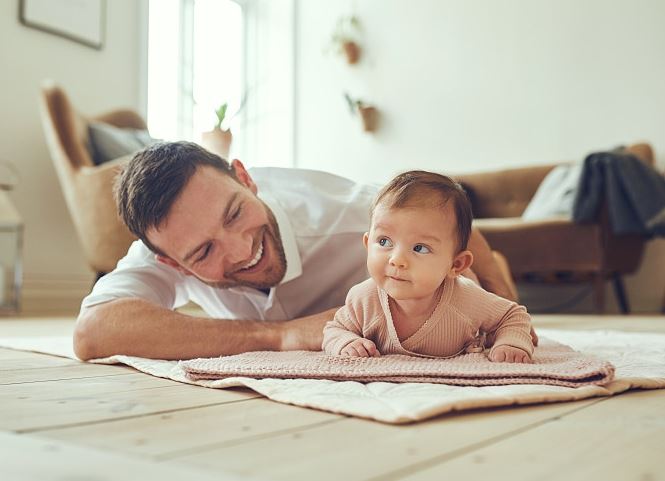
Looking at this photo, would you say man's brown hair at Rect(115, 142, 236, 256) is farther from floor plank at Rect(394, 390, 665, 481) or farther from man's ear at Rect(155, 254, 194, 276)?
floor plank at Rect(394, 390, 665, 481)

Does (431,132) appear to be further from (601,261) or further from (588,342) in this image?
(588,342)

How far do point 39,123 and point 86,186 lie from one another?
0.91 m

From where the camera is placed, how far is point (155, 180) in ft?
4.65

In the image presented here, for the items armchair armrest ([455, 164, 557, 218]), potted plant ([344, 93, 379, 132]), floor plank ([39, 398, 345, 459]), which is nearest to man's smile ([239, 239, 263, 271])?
floor plank ([39, 398, 345, 459])

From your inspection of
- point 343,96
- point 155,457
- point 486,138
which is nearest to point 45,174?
point 343,96

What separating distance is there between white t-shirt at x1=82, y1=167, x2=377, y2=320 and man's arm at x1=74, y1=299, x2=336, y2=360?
165 millimetres

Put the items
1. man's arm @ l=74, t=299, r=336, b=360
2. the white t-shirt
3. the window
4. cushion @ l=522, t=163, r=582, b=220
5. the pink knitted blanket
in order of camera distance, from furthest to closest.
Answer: the window, cushion @ l=522, t=163, r=582, b=220, the white t-shirt, man's arm @ l=74, t=299, r=336, b=360, the pink knitted blanket

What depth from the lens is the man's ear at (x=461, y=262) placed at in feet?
4.06

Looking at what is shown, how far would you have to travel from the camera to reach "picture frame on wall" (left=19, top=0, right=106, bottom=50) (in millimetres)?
3744

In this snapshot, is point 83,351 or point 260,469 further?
point 83,351

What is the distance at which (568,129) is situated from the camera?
14.9ft

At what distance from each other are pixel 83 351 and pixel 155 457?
0.85 metres

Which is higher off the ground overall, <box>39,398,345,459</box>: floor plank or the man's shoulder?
the man's shoulder

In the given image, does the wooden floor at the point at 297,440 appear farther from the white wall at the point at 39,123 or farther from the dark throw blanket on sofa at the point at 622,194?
the white wall at the point at 39,123
